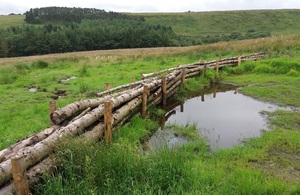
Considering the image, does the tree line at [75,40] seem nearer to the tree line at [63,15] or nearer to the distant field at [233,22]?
the distant field at [233,22]

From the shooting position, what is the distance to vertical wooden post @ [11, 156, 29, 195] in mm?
3982

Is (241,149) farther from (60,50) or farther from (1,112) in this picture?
(60,50)

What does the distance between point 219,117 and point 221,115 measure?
272 mm

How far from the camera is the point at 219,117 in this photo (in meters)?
10.3

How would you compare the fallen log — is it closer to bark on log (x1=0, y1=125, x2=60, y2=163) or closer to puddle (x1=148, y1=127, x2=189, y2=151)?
bark on log (x1=0, y1=125, x2=60, y2=163)

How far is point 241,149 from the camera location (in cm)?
712

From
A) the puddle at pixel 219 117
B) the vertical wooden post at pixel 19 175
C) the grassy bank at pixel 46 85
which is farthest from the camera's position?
the grassy bank at pixel 46 85

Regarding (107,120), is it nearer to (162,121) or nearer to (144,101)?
(144,101)

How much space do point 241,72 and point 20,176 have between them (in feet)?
54.7

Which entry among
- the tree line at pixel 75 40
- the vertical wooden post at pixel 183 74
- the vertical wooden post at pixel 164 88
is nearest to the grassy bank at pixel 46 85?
the vertical wooden post at pixel 183 74

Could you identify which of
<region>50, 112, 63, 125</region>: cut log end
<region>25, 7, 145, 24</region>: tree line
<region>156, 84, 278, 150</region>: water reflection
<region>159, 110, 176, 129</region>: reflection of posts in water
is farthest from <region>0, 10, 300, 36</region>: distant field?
<region>50, 112, 63, 125</region>: cut log end

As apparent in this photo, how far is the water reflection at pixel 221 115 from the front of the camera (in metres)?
8.43

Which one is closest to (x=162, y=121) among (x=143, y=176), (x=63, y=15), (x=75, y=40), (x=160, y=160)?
(x=160, y=160)

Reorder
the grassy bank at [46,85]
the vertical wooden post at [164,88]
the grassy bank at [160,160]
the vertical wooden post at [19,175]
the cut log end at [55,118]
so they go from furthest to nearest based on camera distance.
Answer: the vertical wooden post at [164,88] → the grassy bank at [46,85] → the cut log end at [55,118] → the grassy bank at [160,160] → the vertical wooden post at [19,175]
